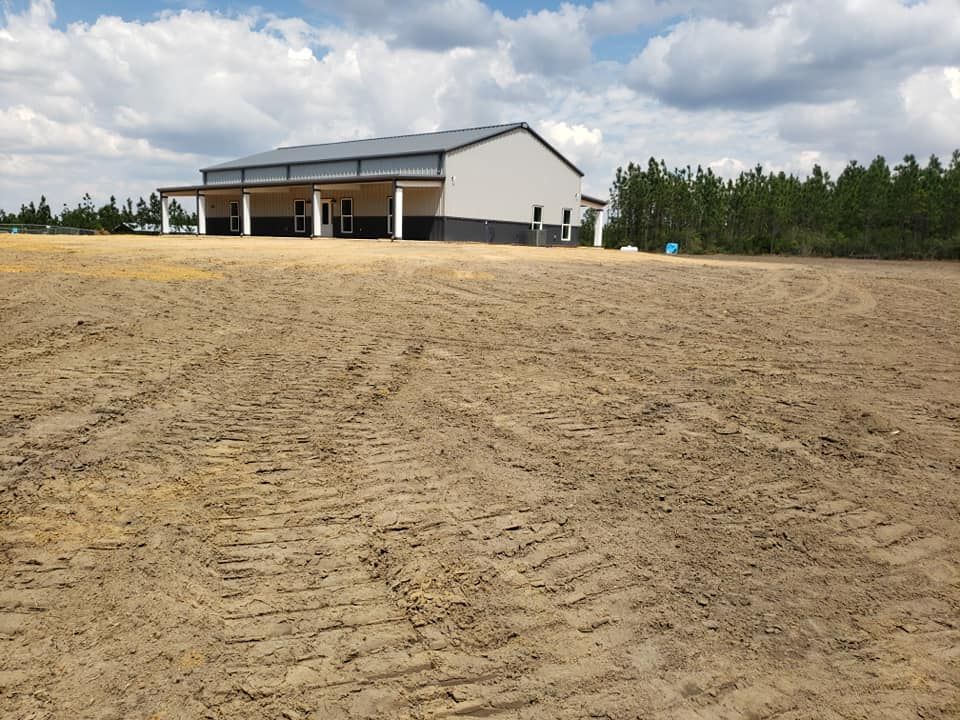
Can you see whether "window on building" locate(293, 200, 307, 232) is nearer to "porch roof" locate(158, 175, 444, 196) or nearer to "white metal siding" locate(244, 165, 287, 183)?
"porch roof" locate(158, 175, 444, 196)

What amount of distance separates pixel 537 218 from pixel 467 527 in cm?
3251

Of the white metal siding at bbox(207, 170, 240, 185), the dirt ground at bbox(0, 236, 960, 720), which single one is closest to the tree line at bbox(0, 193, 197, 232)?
the white metal siding at bbox(207, 170, 240, 185)

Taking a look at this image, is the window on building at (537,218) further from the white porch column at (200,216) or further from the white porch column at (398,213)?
the white porch column at (200,216)

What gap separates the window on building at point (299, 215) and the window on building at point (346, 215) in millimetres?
2923

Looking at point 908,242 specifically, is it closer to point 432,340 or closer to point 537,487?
point 432,340

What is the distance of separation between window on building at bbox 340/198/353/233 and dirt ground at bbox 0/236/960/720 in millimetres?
26380

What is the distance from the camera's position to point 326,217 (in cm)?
3472

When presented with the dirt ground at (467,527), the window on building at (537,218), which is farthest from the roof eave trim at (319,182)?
the dirt ground at (467,527)

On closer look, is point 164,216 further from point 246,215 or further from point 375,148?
point 375,148

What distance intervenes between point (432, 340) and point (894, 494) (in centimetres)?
489

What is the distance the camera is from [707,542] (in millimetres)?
3715

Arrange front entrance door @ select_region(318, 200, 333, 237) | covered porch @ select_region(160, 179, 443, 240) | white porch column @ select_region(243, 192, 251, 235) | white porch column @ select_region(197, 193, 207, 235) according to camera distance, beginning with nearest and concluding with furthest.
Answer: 1. covered porch @ select_region(160, 179, 443, 240)
2. front entrance door @ select_region(318, 200, 333, 237)
3. white porch column @ select_region(243, 192, 251, 235)
4. white porch column @ select_region(197, 193, 207, 235)

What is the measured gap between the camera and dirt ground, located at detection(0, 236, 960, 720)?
2643 mm

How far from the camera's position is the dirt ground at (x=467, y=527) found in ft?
8.67
